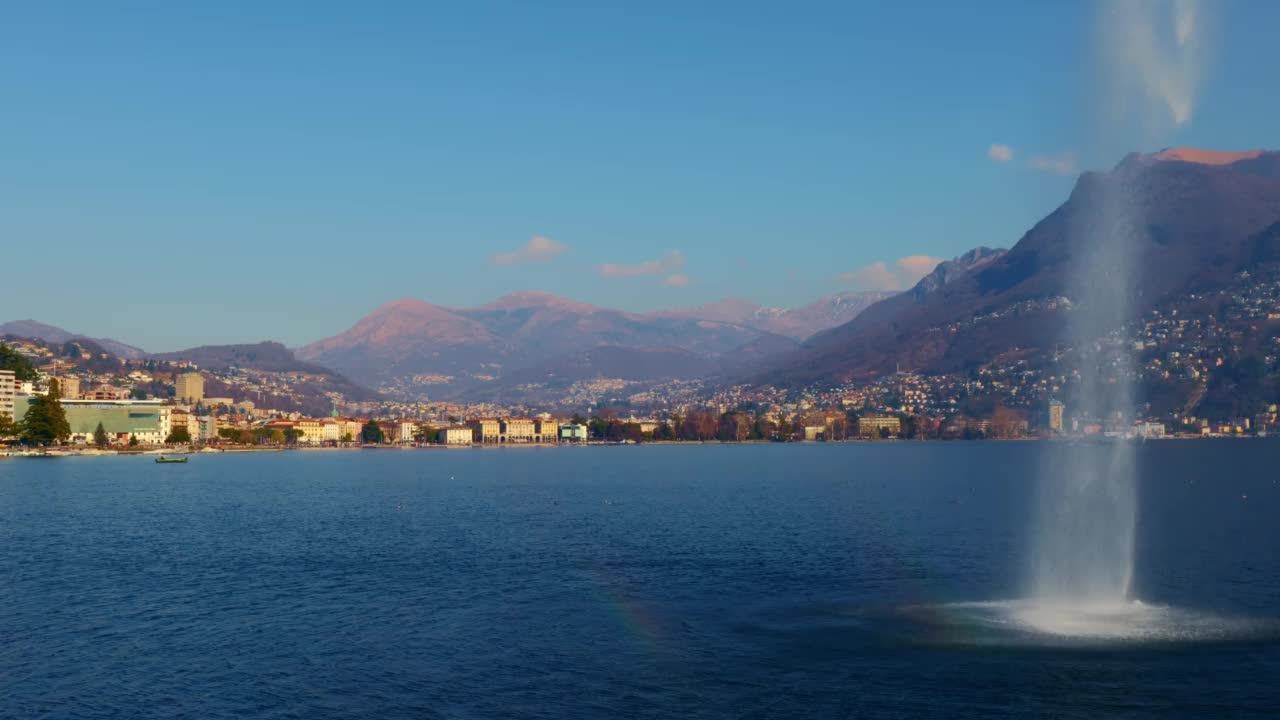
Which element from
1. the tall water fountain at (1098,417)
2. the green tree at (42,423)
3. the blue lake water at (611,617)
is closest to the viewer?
the blue lake water at (611,617)

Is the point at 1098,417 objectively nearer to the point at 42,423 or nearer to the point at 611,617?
the point at 611,617

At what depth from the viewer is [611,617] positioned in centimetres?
4150

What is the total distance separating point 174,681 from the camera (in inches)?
1304

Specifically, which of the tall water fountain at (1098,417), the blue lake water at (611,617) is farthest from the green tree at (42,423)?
the tall water fountain at (1098,417)

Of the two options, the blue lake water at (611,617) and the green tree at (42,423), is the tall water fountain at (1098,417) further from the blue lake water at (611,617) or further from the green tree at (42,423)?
the green tree at (42,423)

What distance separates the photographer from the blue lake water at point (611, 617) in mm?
30953

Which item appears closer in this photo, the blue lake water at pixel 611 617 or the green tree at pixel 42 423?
the blue lake water at pixel 611 617

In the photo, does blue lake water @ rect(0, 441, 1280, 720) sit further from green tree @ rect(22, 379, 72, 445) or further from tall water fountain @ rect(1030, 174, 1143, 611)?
green tree @ rect(22, 379, 72, 445)

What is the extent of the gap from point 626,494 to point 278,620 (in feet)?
226

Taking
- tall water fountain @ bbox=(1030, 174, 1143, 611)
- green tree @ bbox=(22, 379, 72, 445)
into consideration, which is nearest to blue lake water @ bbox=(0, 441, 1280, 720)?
tall water fountain @ bbox=(1030, 174, 1143, 611)

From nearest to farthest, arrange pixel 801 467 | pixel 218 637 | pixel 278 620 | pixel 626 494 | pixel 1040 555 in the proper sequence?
1. pixel 218 637
2. pixel 278 620
3. pixel 1040 555
4. pixel 626 494
5. pixel 801 467

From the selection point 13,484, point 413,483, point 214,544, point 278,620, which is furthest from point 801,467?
point 278,620

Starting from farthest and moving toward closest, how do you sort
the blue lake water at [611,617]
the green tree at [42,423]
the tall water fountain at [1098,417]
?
the green tree at [42,423] → the tall water fountain at [1098,417] → the blue lake water at [611,617]

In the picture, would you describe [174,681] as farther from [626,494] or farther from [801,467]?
[801,467]
